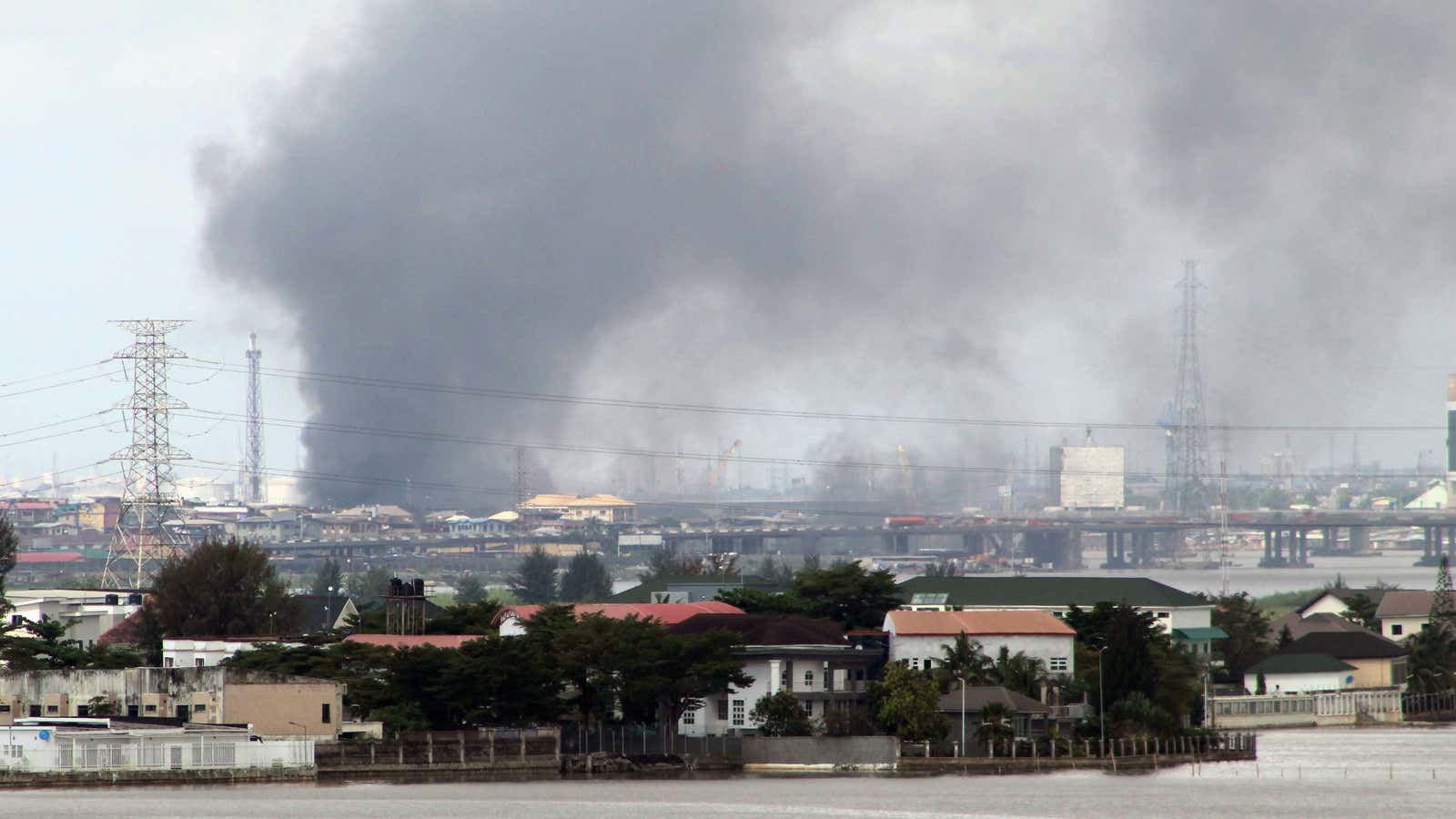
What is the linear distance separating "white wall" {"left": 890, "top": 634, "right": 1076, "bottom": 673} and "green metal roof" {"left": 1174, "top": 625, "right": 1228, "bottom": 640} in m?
14.7

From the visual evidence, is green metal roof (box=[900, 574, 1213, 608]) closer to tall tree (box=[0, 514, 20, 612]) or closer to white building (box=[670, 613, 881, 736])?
white building (box=[670, 613, 881, 736])

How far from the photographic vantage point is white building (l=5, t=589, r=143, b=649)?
Answer: 215ft

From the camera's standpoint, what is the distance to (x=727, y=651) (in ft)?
156

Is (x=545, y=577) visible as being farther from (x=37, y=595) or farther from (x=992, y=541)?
(x=992, y=541)

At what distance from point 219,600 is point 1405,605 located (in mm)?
44178

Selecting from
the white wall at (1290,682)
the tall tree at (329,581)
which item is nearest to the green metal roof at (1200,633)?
the white wall at (1290,682)

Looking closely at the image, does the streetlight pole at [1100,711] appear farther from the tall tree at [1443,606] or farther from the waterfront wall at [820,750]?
the tall tree at [1443,606]

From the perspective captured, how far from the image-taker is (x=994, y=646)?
5228 cm

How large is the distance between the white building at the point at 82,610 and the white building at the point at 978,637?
81.1 ft

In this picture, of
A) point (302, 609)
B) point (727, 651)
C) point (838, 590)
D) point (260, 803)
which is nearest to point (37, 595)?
point (302, 609)

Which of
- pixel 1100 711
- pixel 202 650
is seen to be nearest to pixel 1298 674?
pixel 1100 711

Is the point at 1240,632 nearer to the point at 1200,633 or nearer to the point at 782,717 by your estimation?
the point at 1200,633

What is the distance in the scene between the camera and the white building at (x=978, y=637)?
52000 millimetres

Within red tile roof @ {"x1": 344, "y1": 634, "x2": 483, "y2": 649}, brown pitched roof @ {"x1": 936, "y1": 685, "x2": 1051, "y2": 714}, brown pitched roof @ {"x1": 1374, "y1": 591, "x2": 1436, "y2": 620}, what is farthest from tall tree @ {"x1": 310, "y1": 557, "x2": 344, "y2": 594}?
brown pitched roof @ {"x1": 936, "y1": 685, "x2": 1051, "y2": 714}
